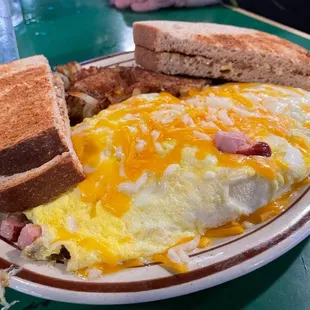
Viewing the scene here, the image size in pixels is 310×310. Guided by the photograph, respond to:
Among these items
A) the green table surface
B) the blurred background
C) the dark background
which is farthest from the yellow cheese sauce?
the dark background

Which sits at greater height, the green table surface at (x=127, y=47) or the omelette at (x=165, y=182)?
the omelette at (x=165, y=182)

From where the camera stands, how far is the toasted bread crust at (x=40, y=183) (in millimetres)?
1648

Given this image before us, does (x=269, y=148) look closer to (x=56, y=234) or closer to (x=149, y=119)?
(x=149, y=119)

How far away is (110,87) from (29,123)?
2.75 feet

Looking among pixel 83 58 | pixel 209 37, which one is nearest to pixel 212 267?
pixel 209 37

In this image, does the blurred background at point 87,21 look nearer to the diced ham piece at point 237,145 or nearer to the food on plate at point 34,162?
the food on plate at point 34,162

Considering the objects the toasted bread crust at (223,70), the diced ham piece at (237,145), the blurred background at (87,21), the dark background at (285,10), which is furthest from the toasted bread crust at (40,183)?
the dark background at (285,10)

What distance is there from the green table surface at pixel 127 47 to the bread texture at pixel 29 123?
527 millimetres

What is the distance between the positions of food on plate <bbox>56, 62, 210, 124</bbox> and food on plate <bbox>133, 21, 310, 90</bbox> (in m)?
0.09

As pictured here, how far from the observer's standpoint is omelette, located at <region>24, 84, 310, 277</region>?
1545 mm

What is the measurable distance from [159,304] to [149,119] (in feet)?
2.65

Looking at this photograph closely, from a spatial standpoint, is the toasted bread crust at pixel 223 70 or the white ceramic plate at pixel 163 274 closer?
the white ceramic plate at pixel 163 274

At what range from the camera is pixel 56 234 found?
154cm

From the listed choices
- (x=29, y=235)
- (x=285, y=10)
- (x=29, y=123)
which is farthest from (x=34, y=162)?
(x=285, y=10)
